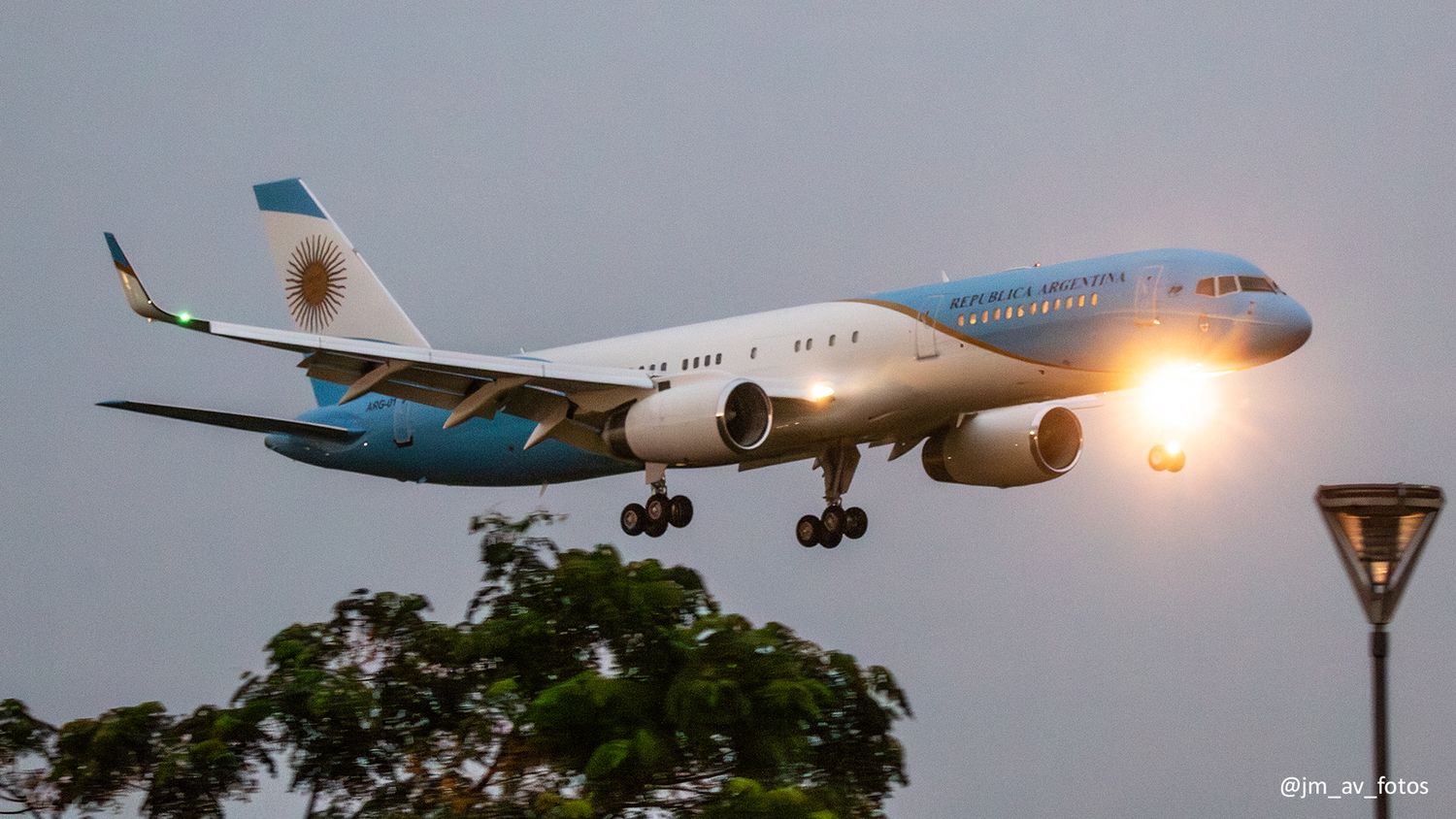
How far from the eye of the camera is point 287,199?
1957 inches

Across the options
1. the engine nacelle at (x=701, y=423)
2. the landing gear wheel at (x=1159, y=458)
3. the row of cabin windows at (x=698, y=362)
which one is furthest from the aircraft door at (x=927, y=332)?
the row of cabin windows at (x=698, y=362)

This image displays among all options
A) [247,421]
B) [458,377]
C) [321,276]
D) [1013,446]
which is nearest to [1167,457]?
[1013,446]

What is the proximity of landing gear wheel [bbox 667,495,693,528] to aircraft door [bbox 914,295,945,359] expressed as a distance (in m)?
6.03

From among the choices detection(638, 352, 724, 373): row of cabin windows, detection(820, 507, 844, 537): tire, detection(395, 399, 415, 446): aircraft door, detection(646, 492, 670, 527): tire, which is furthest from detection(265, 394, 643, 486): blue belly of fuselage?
detection(820, 507, 844, 537): tire

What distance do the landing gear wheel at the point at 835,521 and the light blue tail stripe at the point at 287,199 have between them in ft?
49.5

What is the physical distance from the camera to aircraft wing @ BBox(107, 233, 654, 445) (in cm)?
3638

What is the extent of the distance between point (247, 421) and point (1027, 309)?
16.7 m

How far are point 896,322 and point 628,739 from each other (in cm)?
871

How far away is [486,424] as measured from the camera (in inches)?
1709

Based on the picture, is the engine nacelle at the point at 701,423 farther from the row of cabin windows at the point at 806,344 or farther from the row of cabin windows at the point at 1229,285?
the row of cabin windows at the point at 1229,285

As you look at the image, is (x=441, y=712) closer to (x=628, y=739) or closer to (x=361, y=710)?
(x=361, y=710)

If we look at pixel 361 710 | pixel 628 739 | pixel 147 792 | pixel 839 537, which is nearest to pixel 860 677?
pixel 839 537

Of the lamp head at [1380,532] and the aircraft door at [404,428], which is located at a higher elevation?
the aircraft door at [404,428]

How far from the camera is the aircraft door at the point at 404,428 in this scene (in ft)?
146
